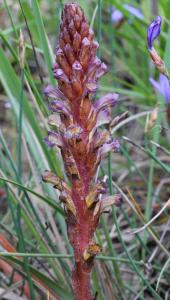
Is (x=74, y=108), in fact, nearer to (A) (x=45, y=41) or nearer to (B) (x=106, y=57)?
(A) (x=45, y=41)

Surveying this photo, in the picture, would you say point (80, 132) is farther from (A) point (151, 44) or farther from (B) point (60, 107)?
(A) point (151, 44)

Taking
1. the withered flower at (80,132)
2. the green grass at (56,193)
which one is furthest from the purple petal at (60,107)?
the green grass at (56,193)

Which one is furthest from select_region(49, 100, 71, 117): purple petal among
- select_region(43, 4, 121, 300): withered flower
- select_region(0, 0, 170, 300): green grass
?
select_region(0, 0, 170, 300): green grass

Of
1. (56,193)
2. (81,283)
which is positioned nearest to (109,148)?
(81,283)

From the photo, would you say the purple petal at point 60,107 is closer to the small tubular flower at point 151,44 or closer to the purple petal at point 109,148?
the purple petal at point 109,148

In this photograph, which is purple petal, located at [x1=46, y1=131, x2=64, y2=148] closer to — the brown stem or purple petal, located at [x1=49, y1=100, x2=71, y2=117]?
purple petal, located at [x1=49, y1=100, x2=71, y2=117]

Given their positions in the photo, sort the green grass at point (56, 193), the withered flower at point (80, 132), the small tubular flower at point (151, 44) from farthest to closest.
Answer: the green grass at point (56, 193)
the small tubular flower at point (151, 44)
the withered flower at point (80, 132)

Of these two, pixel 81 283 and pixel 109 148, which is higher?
pixel 109 148
